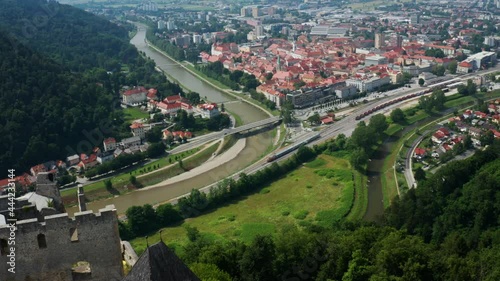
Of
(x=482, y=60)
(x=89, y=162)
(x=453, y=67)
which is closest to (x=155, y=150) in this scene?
(x=89, y=162)

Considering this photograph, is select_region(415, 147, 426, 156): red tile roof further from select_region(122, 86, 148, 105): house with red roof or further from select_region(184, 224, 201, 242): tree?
select_region(122, 86, 148, 105): house with red roof

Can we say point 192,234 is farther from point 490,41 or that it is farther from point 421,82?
point 490,41

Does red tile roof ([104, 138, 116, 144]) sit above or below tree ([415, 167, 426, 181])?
above

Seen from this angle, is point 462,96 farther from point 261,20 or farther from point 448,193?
point 261,20

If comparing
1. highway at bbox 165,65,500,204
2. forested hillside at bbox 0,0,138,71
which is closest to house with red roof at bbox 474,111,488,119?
highway at bbox 165,65,500,204

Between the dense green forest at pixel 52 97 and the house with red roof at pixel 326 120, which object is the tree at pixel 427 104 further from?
the dense green forest at pixel 52 97

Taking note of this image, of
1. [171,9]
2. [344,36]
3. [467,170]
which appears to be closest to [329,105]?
[467,170]
